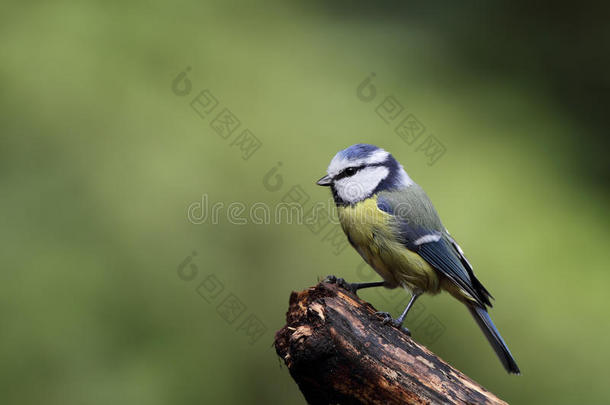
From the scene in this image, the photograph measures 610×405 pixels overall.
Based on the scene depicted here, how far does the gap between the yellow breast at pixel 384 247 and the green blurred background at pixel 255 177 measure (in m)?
0.83

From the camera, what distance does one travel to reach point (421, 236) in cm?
180

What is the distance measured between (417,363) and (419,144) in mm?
1914

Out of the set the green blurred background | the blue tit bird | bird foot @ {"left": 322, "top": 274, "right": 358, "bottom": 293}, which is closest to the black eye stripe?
the blue tit bird

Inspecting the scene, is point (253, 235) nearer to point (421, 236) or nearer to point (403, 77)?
point (421, 236)

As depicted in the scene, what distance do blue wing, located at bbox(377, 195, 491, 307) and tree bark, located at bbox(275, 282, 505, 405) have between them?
438 mm

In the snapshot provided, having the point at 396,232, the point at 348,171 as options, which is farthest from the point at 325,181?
the point at 396,232

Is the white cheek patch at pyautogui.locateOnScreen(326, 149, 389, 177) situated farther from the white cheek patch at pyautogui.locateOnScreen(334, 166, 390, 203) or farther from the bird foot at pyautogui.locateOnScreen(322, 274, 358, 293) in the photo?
the bird foot at pyautogui.locateOnScreen(322, 274, 358, 293)

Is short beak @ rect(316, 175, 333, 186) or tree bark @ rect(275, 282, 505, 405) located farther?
short beak @ rect(316, 175, 333, 186)

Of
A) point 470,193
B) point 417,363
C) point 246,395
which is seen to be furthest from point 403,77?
point 417,363

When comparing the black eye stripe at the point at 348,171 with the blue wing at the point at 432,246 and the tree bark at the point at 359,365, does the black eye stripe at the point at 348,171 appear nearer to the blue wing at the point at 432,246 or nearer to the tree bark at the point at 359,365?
the blue wing at the point at 432,246

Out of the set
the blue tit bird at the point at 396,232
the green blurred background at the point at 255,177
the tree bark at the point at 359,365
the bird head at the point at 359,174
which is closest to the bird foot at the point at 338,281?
the blue tit bird at the point at 396,232

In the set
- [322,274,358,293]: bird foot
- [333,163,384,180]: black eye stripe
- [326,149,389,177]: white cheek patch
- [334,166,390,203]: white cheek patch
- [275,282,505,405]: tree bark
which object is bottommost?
[275,282,505,405]: tree bark

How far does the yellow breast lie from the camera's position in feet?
5.81

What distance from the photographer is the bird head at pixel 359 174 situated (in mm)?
1799
